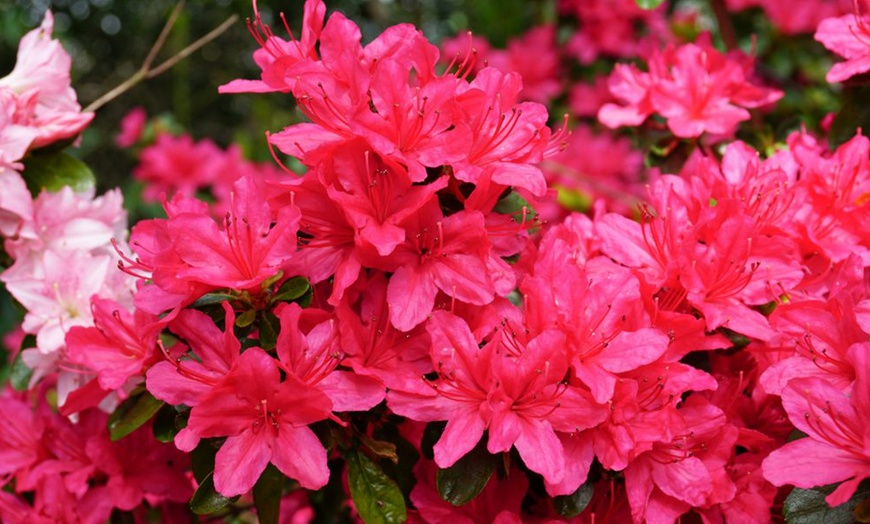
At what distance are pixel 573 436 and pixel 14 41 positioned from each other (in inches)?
126

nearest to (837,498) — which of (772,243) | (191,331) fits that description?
(772,243)

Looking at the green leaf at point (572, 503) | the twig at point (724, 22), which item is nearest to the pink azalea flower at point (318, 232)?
the green leaf at point (572, 503)

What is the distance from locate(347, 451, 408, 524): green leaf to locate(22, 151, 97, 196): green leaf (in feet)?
2.26

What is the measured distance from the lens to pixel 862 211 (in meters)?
1.11

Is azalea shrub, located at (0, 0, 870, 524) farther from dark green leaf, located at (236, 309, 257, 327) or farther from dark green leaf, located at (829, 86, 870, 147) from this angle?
dark green leaf, located at (829, 86, 870, 147)

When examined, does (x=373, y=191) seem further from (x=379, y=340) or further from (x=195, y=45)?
(x=195, y=45)

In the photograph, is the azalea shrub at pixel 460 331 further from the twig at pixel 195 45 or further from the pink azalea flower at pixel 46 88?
the twig at pixel 195 45

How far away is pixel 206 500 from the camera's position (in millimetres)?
960

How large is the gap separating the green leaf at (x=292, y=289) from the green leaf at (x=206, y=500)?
0.71 feet

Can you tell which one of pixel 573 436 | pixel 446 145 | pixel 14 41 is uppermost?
pixel 446 145

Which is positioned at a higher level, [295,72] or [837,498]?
[295,72]

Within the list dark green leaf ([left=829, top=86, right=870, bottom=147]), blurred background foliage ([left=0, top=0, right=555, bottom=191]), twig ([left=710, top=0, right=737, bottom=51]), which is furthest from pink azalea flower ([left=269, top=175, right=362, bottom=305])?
blurred background foliage ([left=0, top=0, right=555, bottom=191])

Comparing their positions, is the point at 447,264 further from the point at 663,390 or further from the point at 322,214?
the point at 663,390

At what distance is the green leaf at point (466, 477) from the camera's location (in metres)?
0.93
